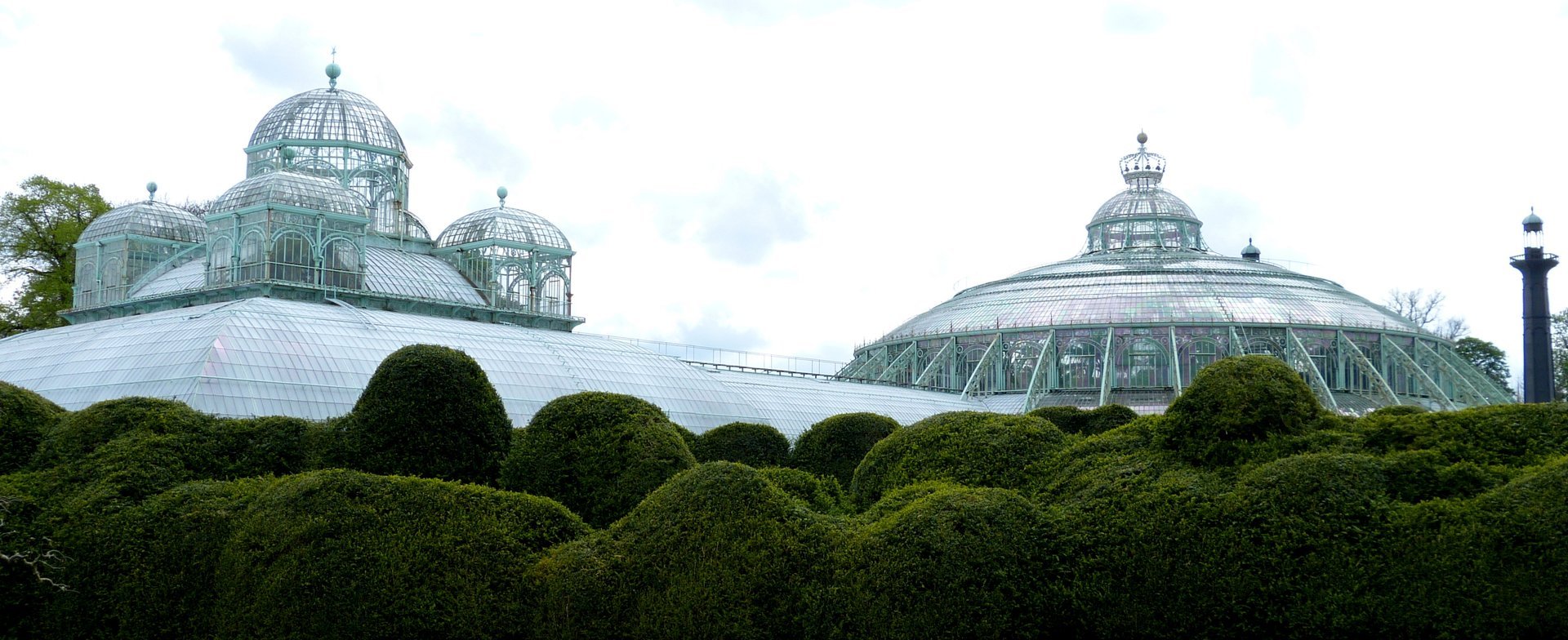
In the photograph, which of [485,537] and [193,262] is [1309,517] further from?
[193,262]

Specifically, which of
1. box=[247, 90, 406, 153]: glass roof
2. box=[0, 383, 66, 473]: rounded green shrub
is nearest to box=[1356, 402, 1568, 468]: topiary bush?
box=[0, 383, 66, 473]: rounded green shrub

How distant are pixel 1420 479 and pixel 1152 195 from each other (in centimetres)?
6494

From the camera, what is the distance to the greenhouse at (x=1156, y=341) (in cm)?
6456

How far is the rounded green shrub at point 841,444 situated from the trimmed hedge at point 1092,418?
3958mm

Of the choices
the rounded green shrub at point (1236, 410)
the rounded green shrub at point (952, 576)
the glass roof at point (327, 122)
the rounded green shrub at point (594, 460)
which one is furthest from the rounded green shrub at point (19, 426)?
the glass roof at point (327, 122)

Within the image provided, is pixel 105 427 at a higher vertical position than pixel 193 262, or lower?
lower

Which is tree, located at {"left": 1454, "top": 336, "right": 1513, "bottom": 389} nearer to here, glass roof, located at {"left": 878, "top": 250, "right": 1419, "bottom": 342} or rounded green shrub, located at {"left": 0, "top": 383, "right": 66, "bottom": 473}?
glass roof, located at {"left": 878, "top": 250, "right": 1419, "bottom": 342}

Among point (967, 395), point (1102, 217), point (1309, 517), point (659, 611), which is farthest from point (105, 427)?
point (1102, 217)

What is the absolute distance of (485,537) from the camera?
18.8 m

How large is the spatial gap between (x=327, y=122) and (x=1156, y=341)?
37713 mm

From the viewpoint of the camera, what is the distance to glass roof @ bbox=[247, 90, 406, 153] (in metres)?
56.8

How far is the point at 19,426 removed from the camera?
2300 cm

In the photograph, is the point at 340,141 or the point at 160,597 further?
the point at 340,141

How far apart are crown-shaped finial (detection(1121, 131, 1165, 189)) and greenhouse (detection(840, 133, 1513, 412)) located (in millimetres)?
8756
